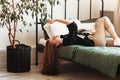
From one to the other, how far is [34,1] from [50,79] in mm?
997

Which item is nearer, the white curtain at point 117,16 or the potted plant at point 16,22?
the potted plant at point 16,22

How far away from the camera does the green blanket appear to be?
266 centimetres

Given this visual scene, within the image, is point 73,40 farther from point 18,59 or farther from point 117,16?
point 117,16

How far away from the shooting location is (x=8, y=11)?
11.1 feet

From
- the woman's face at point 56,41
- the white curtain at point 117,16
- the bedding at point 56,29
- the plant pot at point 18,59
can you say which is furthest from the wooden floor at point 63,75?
the white curtain at point 117,16

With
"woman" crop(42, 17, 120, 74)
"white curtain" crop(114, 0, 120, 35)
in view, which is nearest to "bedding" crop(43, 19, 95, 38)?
"woman" crop(42, 17, 120, 74)

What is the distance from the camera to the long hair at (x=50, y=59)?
3.38 meters

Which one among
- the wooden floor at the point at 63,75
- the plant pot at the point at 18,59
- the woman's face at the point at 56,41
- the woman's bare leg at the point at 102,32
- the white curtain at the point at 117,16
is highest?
the white curtain at the point at 117,16

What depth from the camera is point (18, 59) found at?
3.47 m

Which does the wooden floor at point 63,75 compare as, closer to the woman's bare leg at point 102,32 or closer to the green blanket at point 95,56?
the green blanket at point 95,56

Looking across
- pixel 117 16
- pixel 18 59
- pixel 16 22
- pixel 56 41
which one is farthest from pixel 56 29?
pixel 117 16

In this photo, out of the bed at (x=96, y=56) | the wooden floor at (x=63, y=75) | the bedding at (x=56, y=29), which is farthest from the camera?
the bedding at (x=56, y=29)

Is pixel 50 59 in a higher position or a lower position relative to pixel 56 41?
lower

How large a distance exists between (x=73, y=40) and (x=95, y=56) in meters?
0.53
